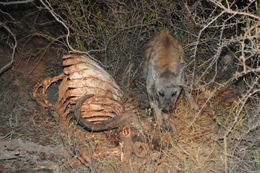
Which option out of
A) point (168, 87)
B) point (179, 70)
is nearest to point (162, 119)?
point (168, 87)

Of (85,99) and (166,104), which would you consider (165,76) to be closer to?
(166,104)

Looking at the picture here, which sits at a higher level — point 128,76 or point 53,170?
point 128,76

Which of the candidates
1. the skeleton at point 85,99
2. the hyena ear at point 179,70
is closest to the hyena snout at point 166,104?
the hyena ear at point 179,70

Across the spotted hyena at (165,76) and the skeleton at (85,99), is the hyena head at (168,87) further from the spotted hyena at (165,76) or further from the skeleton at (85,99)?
Answer: the skeleton at (85,99)

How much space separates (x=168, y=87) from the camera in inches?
184

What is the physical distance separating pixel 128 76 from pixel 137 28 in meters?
1.04

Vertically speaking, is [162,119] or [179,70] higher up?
[179,70]

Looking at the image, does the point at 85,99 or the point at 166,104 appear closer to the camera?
the point at 85,99

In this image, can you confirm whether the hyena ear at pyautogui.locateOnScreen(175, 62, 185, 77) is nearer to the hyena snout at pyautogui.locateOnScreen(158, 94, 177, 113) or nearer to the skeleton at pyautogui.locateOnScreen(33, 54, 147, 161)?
the hyena snout at pyautogui.locateOnScreen(158, 94, 177, 113)

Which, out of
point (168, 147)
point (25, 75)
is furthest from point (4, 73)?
point (168, 147)

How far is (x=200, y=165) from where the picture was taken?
3248 mm

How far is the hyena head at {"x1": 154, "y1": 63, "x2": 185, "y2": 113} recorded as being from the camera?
4646 mm

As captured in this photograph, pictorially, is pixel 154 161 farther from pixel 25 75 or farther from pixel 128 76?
pixel 25 75

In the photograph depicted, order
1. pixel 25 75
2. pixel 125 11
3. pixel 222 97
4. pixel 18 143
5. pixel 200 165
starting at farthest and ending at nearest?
pixel 25 75 < pixel 125 11 < pixel 222 97 < pixel 18 143 < pixel 200 165
